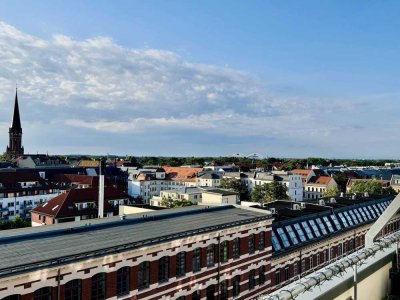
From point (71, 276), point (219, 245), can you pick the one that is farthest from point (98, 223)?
point (219, 245)

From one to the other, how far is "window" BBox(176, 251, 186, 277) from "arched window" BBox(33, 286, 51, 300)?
9.53m

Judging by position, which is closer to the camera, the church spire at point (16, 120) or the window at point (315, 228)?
the window at point (315, 228)

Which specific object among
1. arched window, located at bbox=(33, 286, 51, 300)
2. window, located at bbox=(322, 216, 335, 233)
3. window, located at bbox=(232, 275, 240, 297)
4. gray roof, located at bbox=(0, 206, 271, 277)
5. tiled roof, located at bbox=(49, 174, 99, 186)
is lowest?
window, located at bbox=(232, 275, 240, 297)

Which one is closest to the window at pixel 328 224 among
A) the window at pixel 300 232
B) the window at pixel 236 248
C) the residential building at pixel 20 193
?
the window at pixel 300 232

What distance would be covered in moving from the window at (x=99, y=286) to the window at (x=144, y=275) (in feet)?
9.15

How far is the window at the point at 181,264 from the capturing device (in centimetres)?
2709

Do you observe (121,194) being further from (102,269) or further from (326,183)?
(326,183)

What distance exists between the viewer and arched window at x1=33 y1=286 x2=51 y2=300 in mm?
19266

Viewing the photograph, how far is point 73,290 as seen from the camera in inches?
819

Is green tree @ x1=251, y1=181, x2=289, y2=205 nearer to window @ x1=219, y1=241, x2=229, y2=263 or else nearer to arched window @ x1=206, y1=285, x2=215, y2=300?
window @ x1=219, y1=241, x2=229, y2=263

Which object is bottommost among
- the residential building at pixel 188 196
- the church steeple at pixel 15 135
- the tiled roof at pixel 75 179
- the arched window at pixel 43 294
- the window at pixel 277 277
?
the window at pixel 277 277

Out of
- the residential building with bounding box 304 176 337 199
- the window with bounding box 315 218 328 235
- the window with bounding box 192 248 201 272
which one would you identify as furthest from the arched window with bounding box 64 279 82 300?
the residential building with bounding box 304 176 337 199

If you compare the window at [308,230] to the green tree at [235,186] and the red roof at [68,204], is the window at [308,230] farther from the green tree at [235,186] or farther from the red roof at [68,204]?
the green tree at [235,186]

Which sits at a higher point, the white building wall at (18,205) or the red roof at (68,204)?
the red roof at (68,204)
